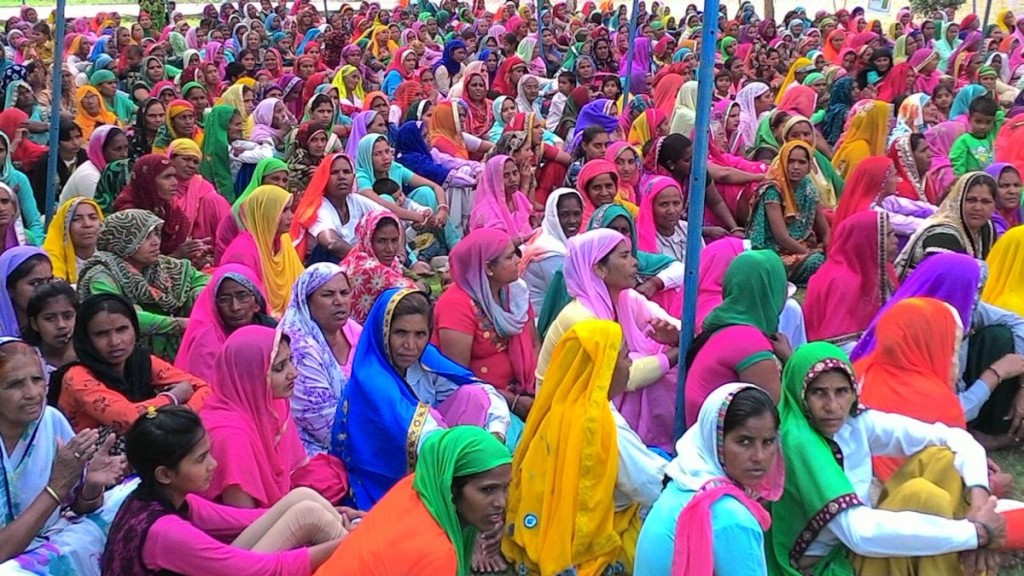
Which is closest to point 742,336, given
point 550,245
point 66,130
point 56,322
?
point 550,245

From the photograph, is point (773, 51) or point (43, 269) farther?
point (773, 51)

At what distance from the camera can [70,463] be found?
2764 mm

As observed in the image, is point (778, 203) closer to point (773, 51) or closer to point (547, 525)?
point (547, 525)

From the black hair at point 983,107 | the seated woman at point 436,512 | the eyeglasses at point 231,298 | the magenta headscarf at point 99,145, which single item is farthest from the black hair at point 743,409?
the black hair at point 983,107

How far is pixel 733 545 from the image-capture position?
2338mm

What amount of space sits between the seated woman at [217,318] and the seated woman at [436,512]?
1.66 metres

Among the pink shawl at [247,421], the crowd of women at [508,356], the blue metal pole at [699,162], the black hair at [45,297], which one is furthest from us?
the black hair at [45,297]

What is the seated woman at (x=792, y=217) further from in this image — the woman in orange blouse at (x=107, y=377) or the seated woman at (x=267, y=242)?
the woman in orange blouse at (x=107, y=377)

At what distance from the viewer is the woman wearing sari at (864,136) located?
7.11 metres

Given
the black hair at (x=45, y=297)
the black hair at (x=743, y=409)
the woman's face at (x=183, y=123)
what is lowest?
the black hair at (x=45, y=297)

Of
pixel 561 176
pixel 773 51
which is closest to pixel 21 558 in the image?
pixel 561 176

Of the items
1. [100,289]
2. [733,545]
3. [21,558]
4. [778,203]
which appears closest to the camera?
[733,545]

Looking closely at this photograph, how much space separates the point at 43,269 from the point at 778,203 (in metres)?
3.71

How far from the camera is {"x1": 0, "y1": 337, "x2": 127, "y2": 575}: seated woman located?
2717 millimetres
